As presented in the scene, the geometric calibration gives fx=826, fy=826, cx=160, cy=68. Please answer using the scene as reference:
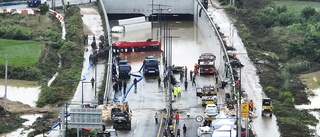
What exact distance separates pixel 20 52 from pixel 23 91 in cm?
1478

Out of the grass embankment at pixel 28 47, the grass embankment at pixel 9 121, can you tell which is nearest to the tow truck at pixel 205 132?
the grass embankment at pixel 9 121

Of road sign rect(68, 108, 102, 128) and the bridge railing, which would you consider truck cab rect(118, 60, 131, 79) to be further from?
road sign rect(68, 108, 102, 128)

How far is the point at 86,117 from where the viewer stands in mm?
59094

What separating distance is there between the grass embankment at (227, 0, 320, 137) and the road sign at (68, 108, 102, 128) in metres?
20.7

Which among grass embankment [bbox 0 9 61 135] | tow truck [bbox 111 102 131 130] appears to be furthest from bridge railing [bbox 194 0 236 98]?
grass embankment [bbox 0 9 61 135]

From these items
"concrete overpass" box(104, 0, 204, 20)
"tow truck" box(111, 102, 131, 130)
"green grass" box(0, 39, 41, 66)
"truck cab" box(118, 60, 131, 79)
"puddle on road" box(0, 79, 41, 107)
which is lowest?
"tow truck" box(111, 102, 131, 130)

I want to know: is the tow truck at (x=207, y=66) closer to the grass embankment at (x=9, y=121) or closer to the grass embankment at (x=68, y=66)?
the grass embankment at (x=68, y=66)

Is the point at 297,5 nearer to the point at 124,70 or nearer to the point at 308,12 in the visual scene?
the point at 308,12

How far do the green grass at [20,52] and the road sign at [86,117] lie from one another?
39.7m

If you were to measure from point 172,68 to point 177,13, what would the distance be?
41.2 meters

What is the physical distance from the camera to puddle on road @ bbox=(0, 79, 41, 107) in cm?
8688

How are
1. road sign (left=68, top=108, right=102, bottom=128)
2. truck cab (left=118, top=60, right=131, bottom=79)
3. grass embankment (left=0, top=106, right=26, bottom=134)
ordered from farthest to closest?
truck cab (left=118, top=60, right=131, bottom=79), grass embankment (left=0, top=106, right=26, bottom=134), road sign (left=68, top=108, right=102, bottom=128)

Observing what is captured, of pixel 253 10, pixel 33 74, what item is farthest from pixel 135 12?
pixel 33 74

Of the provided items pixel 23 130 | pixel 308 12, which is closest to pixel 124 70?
pixel 23 130
